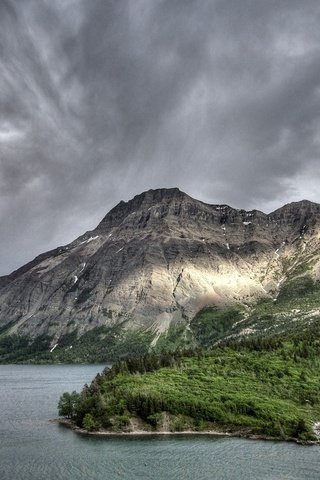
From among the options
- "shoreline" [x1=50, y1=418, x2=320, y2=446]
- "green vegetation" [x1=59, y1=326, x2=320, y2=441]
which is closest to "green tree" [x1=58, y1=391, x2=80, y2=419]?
"green vegetation" [x1=59, y1=326, x2=320, y2=441]

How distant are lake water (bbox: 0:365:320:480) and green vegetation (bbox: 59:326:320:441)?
6799mm

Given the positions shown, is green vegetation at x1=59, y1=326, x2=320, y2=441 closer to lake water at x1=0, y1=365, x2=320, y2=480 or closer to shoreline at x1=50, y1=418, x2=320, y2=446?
shoreline at x1=50, y1=418, x2=320, y2=446

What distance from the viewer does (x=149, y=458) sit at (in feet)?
326

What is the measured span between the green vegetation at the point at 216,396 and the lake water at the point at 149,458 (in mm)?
6799

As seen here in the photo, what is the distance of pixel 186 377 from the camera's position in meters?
144

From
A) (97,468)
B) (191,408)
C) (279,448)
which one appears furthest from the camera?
(191,408)

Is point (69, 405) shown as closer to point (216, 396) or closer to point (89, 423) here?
point (89, 423)

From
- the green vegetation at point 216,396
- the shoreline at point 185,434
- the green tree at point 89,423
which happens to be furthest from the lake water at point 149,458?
the green vegetation at point 216,396

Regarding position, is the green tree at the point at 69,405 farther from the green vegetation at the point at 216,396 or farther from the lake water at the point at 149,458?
the lake water at the point at 149,458

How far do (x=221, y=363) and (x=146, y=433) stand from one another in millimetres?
44351

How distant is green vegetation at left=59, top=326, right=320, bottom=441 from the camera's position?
121 m

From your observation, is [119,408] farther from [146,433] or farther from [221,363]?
[221,363]

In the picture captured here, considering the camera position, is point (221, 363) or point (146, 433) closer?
point (146, 433)

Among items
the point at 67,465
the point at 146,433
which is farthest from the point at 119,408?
the point at 67,465
